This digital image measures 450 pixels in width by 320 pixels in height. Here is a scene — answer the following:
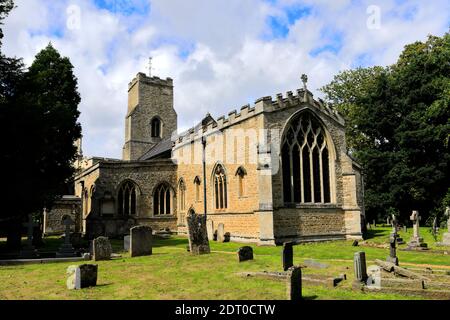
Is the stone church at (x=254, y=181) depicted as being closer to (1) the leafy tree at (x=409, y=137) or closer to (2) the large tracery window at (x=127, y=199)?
(2) the large tracery window at (x=127, y=199)

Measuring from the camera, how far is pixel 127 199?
27219 millimetres

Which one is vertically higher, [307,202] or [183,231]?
[307,202]

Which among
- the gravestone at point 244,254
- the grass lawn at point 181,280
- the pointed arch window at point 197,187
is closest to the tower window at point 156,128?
the pointed arch window at point 197,187

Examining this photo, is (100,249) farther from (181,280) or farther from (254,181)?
(254,181)

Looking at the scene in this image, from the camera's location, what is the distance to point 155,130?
42219mm

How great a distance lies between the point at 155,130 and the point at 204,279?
34.3 metres

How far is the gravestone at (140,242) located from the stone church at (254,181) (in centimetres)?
591

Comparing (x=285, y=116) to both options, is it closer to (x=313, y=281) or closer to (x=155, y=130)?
(x=313, y=281)

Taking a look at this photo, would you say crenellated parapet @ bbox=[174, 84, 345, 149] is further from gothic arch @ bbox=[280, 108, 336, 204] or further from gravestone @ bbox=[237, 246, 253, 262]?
gravestone @ bbox=[237, 246, 253, 262]

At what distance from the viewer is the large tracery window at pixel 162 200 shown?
28281 mm

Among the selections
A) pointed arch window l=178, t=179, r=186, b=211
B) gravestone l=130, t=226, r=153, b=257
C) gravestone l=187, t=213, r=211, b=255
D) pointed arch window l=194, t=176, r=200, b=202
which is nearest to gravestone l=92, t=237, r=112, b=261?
gravestone l=130, t=226, r=153, b=257

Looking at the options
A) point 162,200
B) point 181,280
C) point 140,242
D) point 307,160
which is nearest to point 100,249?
point 140,242

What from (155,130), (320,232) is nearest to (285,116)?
(320,232)

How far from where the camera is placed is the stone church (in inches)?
762
